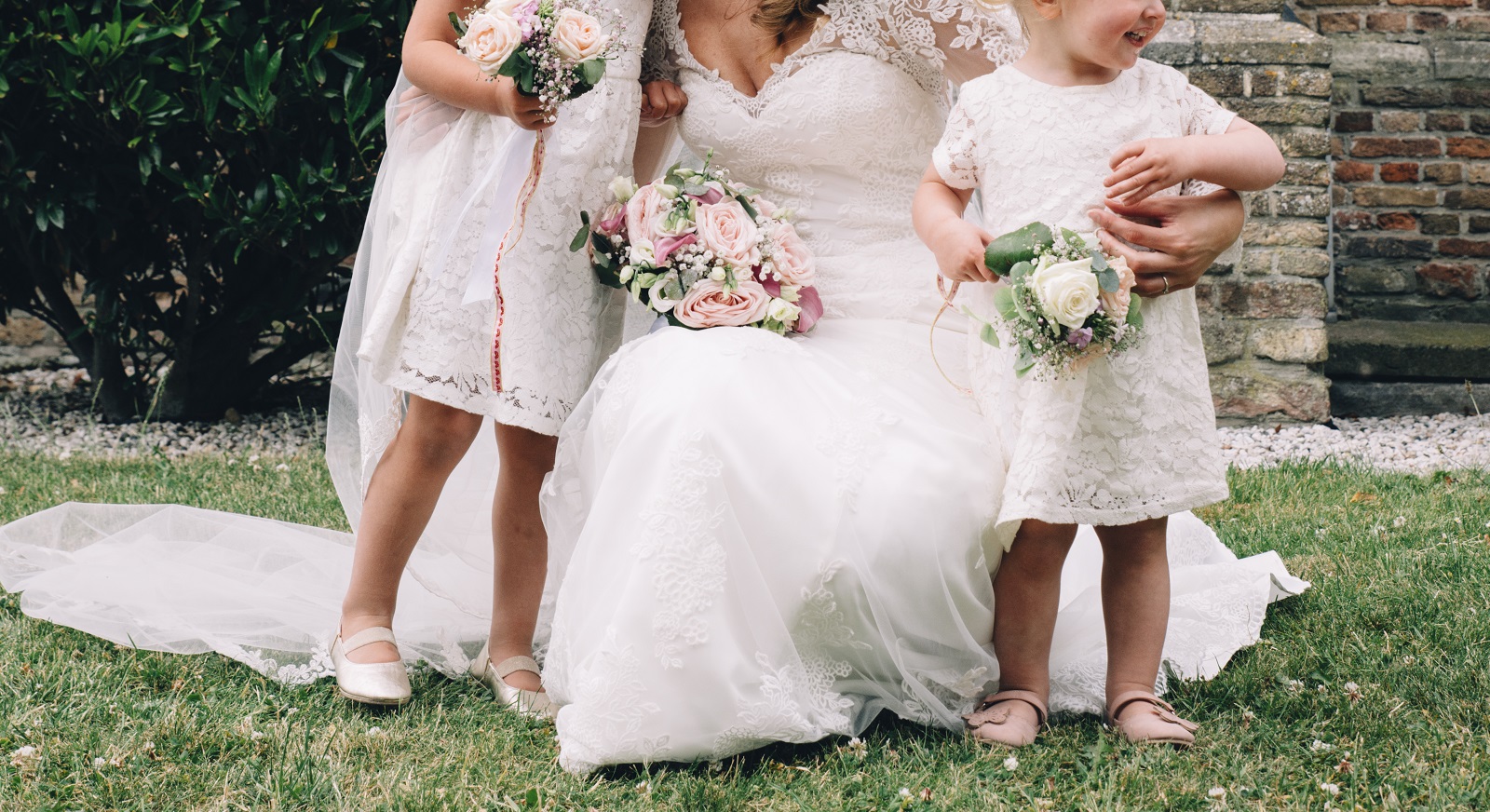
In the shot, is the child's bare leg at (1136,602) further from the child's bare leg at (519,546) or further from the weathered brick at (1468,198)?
the weathered brick at (1468,198)

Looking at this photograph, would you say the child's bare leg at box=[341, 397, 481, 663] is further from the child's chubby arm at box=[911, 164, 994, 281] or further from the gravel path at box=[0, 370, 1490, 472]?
the gravel path at box=[0, 370, 1490, 472]

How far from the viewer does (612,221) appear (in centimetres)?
265

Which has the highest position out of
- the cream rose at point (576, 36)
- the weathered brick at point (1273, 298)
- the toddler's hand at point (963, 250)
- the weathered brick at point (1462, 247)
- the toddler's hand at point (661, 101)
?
the cream rose at point (576, 36)

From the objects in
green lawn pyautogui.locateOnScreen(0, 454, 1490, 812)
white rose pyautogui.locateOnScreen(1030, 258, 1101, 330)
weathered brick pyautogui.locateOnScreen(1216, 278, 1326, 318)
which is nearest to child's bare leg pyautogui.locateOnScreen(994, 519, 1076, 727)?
green lawn pyautogui.locateOnScreen(0, 454, 1490, 812)

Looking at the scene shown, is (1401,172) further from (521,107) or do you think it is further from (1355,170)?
(521,107)

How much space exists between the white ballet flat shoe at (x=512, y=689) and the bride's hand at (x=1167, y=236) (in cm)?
136

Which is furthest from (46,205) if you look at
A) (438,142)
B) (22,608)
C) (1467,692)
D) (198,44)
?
(1467,692)

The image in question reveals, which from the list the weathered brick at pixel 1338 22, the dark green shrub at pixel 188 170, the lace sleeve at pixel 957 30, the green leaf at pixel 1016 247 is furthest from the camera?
the weathered brick at pixel 1338 22

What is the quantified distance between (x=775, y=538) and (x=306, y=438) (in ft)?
12.1

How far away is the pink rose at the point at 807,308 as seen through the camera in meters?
2.65

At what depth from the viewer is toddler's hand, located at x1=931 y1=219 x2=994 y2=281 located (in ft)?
7.35

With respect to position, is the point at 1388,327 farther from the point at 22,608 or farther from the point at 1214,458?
the point at 22,608

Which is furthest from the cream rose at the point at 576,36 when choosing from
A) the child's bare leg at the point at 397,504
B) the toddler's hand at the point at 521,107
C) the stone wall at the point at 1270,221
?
the stone wall at the point at 1270,221

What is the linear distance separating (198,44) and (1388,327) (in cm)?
534
